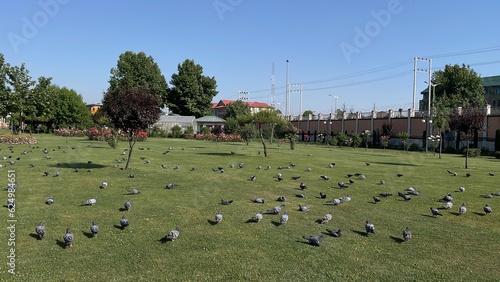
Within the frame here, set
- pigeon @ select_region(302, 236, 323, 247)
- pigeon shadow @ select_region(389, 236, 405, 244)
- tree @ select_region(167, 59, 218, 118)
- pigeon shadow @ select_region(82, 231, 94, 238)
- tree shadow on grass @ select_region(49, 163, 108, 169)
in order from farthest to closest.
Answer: tree @ select_region(167, 59, 218, 118), tree shadow on grass @ select_region(49, 163, 108, 169), pigeon shadow @ select_region(389, 236, 405, 244), pigeon shadow @ select_region(82, 231, 94, 238), pigeon @ select_region(302, 236, 323, 247)

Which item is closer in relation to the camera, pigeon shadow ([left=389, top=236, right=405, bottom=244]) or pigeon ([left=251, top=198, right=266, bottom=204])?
pigeon shadow ([left=389, top=236, right=405, bottom=244])

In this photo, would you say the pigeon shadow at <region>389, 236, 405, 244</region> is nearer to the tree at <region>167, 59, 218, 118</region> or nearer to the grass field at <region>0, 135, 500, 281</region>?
the grass field at <region>0, 135, 500, 281</region>

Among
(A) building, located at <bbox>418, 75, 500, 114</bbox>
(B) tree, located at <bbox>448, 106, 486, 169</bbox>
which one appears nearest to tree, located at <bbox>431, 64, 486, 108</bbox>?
(A) building, located at <bbox>418, 75, 500, 114</bbox>

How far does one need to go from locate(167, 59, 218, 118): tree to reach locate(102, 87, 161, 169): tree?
2590 inches

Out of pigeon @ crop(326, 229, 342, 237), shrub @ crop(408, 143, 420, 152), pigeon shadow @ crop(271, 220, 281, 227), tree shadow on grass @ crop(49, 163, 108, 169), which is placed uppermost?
tree shadow on grass @ crop(49, 163, 108, 169)

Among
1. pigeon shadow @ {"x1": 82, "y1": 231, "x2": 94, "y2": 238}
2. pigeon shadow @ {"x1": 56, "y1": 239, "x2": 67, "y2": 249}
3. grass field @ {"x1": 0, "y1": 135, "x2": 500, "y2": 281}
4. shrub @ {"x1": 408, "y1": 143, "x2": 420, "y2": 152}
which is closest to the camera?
grass field @ {"x1": 0, "y1": 135, "x2": 500, "y2": 281}

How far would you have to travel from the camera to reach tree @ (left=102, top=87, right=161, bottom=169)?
1540 centimetres

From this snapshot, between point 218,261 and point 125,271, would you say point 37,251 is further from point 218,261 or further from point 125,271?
point 218,261

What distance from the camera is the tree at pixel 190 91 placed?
81.2m

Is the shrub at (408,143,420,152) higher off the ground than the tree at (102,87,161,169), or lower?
lower

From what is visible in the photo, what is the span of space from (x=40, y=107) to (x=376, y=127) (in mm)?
46989

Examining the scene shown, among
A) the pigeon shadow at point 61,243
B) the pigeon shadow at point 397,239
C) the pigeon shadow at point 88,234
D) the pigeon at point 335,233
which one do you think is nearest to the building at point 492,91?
the pigeon shadow at point 397,239

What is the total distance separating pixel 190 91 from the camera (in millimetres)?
81562

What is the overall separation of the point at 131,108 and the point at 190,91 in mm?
67201
